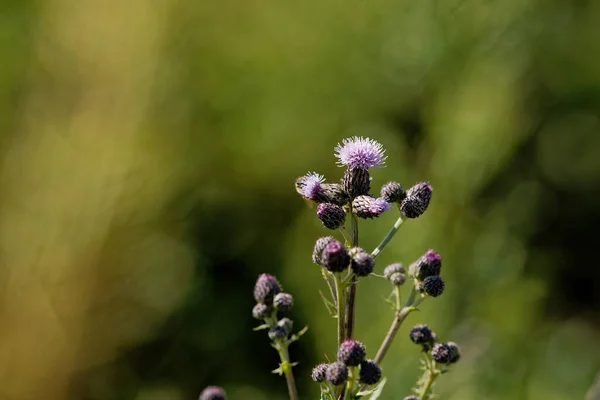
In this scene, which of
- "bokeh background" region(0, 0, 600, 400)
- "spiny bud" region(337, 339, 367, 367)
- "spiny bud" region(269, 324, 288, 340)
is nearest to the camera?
"spiny bud" region(337, 339, 367, 367)

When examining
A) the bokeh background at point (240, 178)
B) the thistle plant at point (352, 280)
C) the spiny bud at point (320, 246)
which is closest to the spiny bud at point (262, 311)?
the thistle plant at point (352, 280)

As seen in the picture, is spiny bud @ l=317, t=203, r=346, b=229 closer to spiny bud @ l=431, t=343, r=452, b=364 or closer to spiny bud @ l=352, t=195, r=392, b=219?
spiny bud @ l=352, t=195, r=392, b=219

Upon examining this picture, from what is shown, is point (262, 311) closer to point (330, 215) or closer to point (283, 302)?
point (283, 302)

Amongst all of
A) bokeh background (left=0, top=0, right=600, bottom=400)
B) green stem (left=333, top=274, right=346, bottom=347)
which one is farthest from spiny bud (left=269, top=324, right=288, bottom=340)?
bokeh background (left=0, top=0, right=600, bottom=400)

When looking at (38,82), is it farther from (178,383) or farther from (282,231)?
(178,383)

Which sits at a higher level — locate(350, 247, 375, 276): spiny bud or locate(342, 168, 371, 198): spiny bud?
locate(342, 168, 371, 198): spiny bud

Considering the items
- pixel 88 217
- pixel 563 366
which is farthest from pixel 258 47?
pixel 563 366

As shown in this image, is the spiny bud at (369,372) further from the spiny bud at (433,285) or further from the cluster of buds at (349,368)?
the spiny bud at (433,285)
